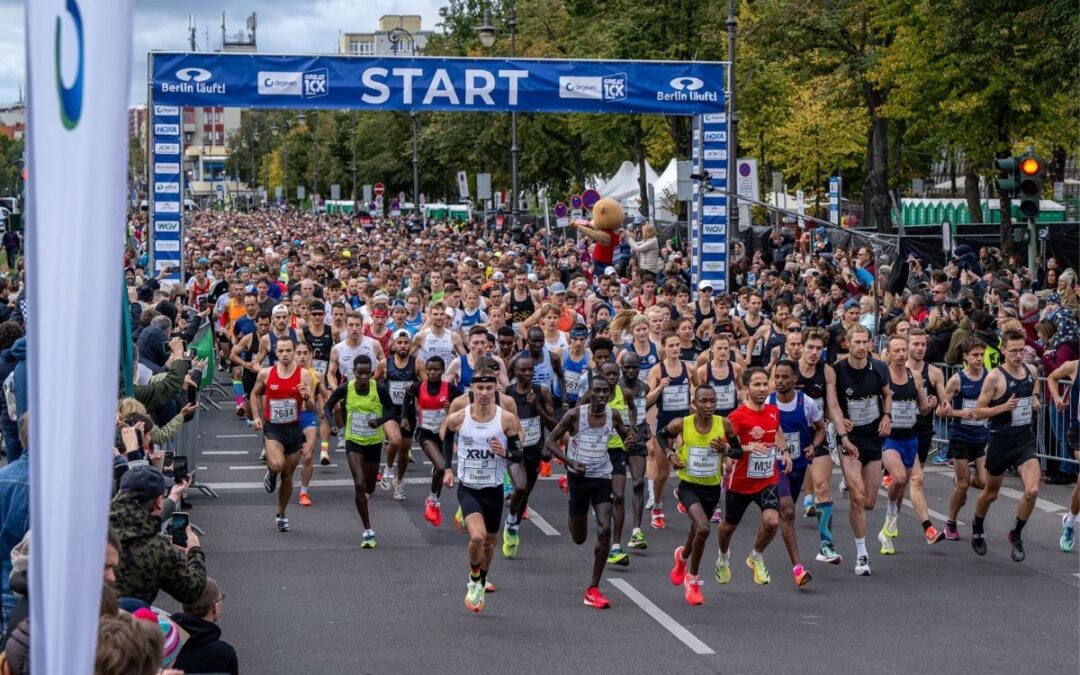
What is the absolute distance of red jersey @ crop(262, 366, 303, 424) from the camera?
543 inches

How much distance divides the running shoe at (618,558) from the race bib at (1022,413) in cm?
334

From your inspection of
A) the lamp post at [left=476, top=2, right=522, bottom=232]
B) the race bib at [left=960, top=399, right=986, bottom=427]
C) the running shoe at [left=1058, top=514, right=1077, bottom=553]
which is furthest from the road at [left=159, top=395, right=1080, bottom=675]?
the lamp post at [left=476, top=2, right=522, bottom=232]

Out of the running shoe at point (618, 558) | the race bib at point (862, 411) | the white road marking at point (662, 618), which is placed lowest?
the white road marking at point (662, 618)

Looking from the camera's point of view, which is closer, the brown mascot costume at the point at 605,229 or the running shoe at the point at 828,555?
the running shoe at the point at 828,555

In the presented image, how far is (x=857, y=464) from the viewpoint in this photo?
12344 millimetres

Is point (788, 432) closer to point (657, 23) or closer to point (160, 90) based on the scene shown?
point (160, 90)

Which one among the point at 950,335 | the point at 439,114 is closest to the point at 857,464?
the point at 950,335

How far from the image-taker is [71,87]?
2.89 m

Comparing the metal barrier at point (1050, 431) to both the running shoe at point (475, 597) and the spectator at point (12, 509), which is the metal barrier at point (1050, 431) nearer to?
the running shoe at point (475, 597)

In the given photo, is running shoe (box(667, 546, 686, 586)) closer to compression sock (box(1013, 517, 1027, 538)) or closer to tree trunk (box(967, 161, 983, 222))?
compression sock (box(1013, 517, 1027, 538))

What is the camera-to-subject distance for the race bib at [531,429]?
12.9 m

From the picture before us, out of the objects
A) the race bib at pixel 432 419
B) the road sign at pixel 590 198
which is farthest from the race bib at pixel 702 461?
the road sign at pixel 590 198

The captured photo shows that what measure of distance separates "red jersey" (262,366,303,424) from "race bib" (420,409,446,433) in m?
1.08

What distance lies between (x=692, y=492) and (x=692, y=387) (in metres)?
3.05
